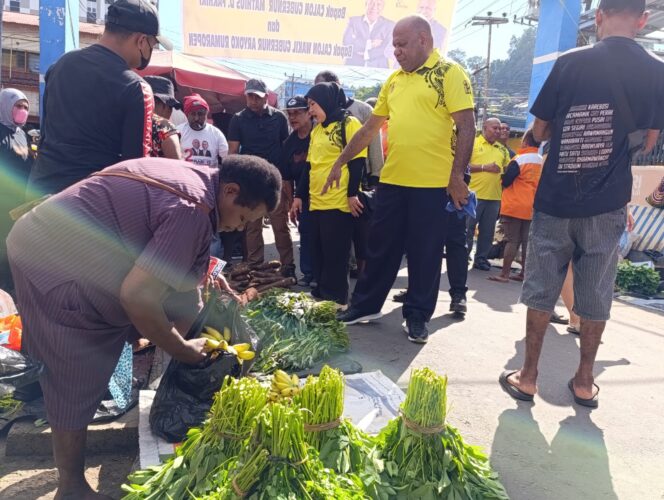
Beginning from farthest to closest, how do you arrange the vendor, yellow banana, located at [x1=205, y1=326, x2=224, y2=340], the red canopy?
the red canopy → yellow banana, located at [x1=205, y1=326, x2=224, y2=340] → the vendor

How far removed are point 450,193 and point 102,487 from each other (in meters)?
2.74

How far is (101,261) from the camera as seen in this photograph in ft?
6.71

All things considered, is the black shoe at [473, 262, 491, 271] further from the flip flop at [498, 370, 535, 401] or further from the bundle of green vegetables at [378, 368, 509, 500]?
the bundle of green vegetables at [378, 368, 509, 500]

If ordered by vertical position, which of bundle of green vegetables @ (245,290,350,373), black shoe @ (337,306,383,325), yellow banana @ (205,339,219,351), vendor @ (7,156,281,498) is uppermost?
vendor @ (7,156,281,498)

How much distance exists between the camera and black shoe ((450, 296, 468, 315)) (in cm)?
493

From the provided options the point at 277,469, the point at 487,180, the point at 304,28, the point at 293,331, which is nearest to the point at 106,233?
the point at 277,469

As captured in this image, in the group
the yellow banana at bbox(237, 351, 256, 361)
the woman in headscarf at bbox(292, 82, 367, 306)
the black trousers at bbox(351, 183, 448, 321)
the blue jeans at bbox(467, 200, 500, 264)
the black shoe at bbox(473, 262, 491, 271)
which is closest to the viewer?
the yellow banana at bbox(237, 351, 256, 361)

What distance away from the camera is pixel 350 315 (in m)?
4.36

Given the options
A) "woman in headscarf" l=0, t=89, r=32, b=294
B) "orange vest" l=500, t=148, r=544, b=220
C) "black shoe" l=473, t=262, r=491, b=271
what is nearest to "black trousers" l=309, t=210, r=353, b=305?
"woman in headscarf" l=0, t=89, r=32, b=294

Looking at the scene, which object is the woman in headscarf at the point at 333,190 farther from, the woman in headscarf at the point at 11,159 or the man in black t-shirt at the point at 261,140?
the woman in headscarf at the point at 11,159

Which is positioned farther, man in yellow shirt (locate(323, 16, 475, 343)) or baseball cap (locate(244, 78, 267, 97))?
baseball cap (locate(244, 78, 267, 97))

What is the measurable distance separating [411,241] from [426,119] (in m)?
0.89

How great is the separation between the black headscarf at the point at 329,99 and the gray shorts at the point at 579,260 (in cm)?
217

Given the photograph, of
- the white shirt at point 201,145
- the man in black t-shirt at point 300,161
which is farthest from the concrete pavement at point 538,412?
the white shirt at point 201,145
